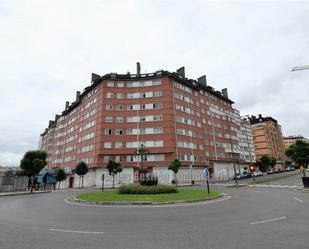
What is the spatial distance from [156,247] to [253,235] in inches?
120

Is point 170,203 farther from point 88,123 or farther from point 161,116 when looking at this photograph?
point 88,123

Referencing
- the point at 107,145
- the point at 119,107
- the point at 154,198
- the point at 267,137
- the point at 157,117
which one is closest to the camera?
the point at 154,198


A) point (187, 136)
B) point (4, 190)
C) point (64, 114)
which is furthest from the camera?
point (64, 114)

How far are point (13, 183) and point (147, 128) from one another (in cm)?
2689

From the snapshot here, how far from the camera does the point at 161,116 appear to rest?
4759 centimetres

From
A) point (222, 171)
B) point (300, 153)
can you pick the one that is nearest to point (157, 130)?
point (222, 171)

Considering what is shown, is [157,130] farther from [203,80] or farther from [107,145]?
[203,80]

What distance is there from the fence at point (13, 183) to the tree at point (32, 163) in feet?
4.45

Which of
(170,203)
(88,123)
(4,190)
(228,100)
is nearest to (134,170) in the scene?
(88,123)

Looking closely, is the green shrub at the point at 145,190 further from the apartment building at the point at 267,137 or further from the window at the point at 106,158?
the apartment building at the point at 267,137

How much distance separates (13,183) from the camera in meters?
32.1

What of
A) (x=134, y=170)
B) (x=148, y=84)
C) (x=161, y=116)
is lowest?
(x=134, y=170)

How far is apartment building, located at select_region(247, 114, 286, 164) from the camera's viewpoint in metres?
98.2

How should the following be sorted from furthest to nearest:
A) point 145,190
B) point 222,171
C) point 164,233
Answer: point 222,171
point 145,190
point 164,233
